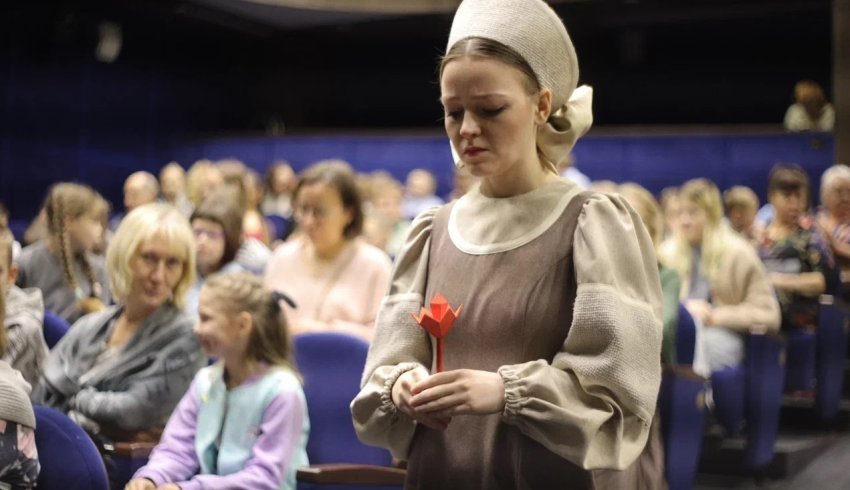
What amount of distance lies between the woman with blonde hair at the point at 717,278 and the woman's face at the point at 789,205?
44 centimetres

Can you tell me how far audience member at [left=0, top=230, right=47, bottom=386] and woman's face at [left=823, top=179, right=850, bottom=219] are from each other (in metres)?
3.88

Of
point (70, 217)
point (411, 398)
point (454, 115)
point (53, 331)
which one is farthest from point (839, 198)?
point (411, 398)

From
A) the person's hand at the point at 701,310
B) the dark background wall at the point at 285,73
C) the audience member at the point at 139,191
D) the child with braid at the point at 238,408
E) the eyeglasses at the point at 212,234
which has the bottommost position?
the person's hand at the point at 701,310

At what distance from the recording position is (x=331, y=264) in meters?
3.63

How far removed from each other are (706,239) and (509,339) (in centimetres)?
354

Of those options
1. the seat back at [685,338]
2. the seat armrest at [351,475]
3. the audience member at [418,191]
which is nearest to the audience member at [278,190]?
the audience member at [418,191]

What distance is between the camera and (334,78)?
11836mm

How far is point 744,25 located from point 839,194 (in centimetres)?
502

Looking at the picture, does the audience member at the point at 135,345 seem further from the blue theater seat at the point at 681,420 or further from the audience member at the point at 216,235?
the blue theater seat at the point at 681,420

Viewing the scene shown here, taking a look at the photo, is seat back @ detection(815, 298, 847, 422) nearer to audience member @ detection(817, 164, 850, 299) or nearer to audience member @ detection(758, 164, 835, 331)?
audience member @ detection(758, 164, 835, 331)

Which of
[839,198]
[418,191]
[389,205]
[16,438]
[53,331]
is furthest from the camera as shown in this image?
[418,191]

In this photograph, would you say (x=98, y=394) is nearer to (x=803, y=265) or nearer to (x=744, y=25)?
(x=803, y=265)

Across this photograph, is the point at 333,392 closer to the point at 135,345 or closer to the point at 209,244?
the point at 135,345

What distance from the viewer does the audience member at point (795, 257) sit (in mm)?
4828
